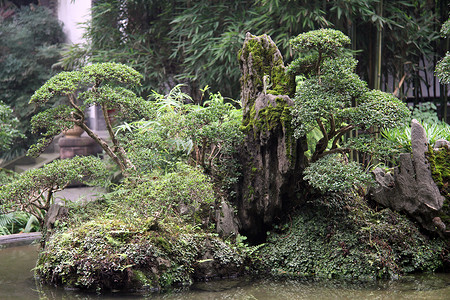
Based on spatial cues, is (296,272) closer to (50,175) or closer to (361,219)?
(361,219)

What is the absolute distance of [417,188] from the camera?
4980 millimetres

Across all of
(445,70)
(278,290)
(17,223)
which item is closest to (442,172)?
(445,70)

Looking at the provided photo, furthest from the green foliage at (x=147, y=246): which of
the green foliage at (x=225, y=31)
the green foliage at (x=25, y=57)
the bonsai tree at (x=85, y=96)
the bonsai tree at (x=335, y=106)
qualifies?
the green foliage at (x=25, y=57)

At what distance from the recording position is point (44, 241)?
5.25m

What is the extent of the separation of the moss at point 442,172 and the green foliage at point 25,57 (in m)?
9.66

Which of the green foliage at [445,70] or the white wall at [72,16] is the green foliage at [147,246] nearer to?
the green foliage at [445,70]

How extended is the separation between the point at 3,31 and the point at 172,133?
9.38 m

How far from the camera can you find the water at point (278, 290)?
4176 mm

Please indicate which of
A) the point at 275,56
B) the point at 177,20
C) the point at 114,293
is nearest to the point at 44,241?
the point at 114,293

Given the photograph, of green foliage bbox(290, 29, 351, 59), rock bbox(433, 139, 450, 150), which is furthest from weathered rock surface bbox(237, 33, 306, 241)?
rock bbox(433, 139, 450, 150)

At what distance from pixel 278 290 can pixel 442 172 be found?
2.20 meters

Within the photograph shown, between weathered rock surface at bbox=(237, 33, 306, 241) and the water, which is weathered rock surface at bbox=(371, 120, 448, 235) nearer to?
the water

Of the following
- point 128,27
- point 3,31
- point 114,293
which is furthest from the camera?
point 3,31

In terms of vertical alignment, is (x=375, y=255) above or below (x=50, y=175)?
below
